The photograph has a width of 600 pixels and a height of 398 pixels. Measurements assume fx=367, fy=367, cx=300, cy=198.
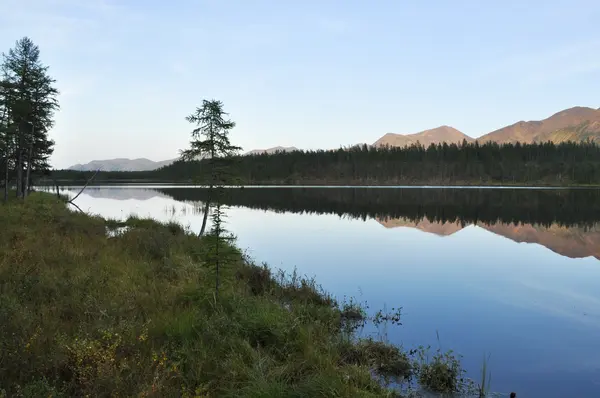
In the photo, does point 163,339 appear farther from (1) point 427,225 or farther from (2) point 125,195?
(2) point 125,195

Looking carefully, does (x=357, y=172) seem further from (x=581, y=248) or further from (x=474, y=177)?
(x=581, y=248)

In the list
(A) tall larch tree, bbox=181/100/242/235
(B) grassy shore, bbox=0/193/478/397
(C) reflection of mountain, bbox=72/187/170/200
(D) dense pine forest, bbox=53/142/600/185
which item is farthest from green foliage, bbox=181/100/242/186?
(D) dense pine forest, bbox=53/142/600/185

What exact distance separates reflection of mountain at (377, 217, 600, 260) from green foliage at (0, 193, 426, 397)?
1982cm

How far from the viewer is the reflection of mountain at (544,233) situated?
23.3 metres

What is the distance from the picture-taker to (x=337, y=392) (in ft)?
17.7

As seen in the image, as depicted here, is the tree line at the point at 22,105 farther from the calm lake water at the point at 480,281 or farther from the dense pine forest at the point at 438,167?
the dense pine forest at the point at 438,167

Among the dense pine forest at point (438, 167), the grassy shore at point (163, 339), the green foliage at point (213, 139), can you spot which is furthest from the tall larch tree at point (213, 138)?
the dense pine forest at point (438, 167)

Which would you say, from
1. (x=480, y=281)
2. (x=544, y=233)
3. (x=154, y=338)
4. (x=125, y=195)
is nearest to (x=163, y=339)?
(x=154, y=338)

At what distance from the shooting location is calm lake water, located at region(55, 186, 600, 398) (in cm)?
862

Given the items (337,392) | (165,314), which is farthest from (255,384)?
(165,314)

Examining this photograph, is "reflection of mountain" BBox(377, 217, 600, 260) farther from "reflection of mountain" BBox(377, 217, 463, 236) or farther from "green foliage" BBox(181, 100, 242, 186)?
"green foliage" BBox(181, 100, 242, 186)

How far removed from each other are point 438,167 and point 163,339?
163 metres

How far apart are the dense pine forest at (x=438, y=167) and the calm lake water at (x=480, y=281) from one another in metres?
118

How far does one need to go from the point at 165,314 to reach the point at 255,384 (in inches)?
118
